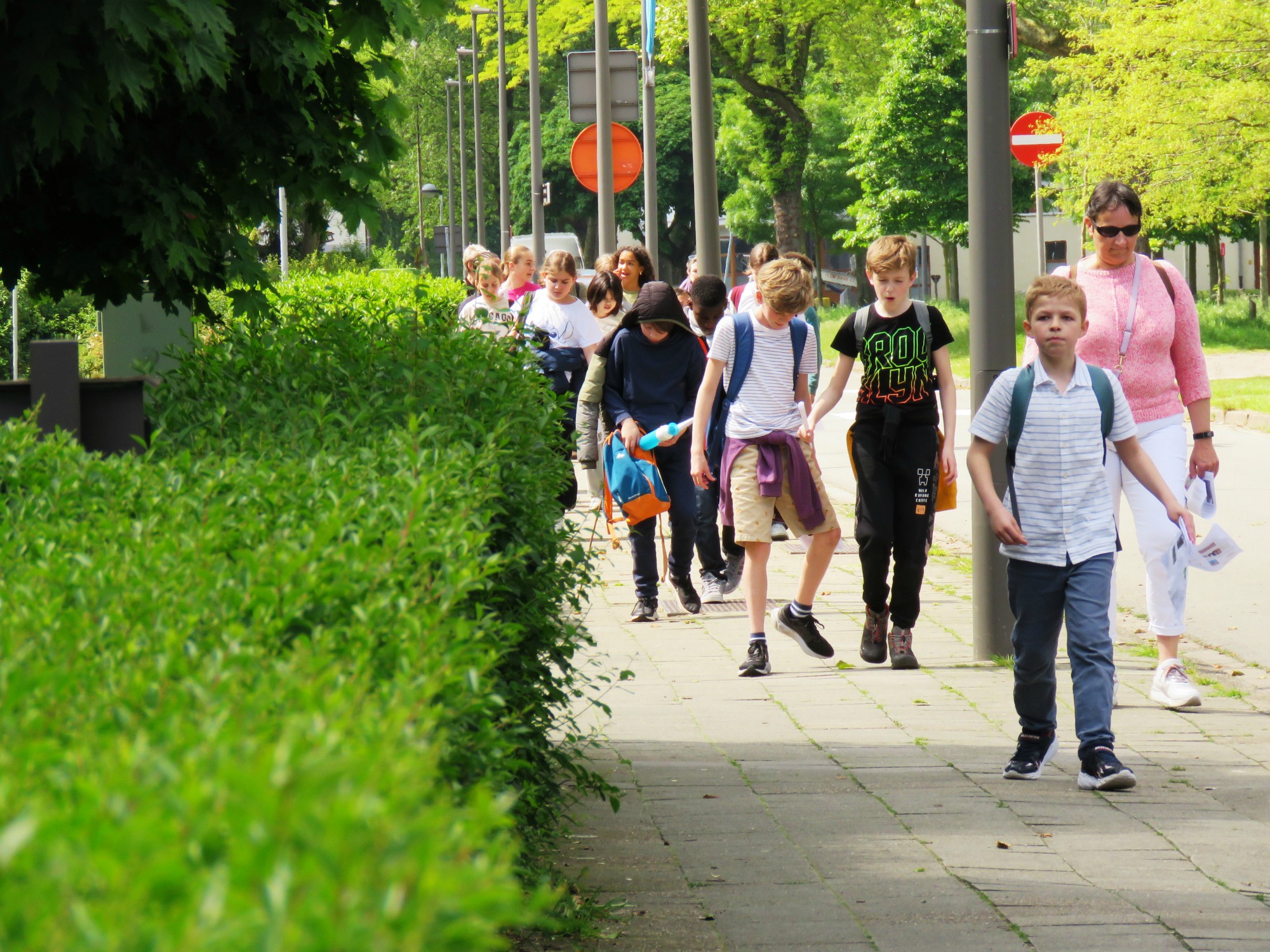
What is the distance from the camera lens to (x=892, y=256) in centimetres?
711

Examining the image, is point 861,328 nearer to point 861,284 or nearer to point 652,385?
point 652,385

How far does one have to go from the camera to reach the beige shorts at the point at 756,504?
746cm

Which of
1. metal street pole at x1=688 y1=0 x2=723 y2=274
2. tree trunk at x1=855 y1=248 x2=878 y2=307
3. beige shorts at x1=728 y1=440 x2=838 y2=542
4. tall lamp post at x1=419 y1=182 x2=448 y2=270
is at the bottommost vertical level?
beige shorts at x1=728 y1=440 x2=838 y2=542

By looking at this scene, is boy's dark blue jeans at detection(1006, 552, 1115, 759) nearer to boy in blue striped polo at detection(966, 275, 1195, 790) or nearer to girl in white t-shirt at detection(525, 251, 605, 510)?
boy in blue striped polo at detection(966, 275, 1195, 790)

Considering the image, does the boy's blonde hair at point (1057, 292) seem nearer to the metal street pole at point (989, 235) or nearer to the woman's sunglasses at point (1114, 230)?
the woman's sunglasses at point (1114, 230)

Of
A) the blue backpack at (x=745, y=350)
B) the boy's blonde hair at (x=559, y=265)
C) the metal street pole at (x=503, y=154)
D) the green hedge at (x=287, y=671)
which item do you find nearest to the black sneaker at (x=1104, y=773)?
the green hedge at (x=287, y=671)

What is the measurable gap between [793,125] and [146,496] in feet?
158

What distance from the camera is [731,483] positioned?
760cm

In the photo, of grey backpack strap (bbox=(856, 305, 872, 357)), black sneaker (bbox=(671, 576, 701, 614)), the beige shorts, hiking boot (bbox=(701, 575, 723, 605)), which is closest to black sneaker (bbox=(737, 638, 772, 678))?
the beige shorts

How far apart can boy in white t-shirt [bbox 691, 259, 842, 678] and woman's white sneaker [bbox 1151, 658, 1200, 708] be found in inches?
59.3

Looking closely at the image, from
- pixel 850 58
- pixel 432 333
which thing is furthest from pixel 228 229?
pixel 850 58

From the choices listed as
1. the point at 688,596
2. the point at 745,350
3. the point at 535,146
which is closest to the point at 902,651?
the point at 745,350

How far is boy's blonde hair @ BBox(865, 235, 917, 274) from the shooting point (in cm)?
711

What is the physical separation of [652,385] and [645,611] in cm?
122
